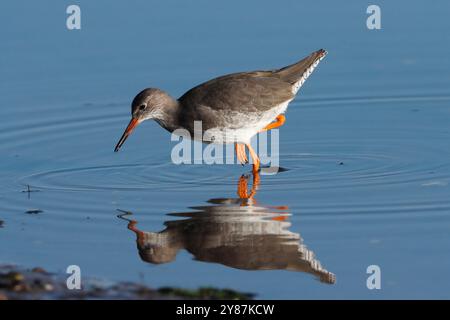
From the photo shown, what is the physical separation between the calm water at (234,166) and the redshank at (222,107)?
52 centimetres

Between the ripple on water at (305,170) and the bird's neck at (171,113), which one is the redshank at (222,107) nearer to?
the bird's neck at (171,113)

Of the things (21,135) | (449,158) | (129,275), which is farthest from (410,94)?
(129,275)

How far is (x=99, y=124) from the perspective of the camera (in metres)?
14.3

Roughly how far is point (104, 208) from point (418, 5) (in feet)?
28.7

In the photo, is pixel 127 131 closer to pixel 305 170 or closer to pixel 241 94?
pixel 241 94

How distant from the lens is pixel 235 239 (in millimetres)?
9883

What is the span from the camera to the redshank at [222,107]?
12.2m

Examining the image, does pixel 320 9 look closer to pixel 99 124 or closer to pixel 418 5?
pixel 418 5

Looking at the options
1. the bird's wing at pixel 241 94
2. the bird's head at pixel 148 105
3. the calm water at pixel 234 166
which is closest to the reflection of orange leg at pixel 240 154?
the calm water at pixel 234 166

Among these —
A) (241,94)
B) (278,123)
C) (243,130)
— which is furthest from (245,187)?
(278,123)

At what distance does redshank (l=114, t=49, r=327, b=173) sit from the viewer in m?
12.2

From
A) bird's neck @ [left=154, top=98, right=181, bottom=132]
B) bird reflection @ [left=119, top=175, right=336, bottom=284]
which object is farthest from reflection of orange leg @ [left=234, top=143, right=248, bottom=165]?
bird reflection @ [left=119, top=175, right=336, bottom=284]

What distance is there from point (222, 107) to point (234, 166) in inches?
44.2

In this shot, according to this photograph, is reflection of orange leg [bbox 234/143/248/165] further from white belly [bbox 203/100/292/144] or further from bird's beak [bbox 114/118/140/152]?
bird's beak [bbox 114/118/140/152]
